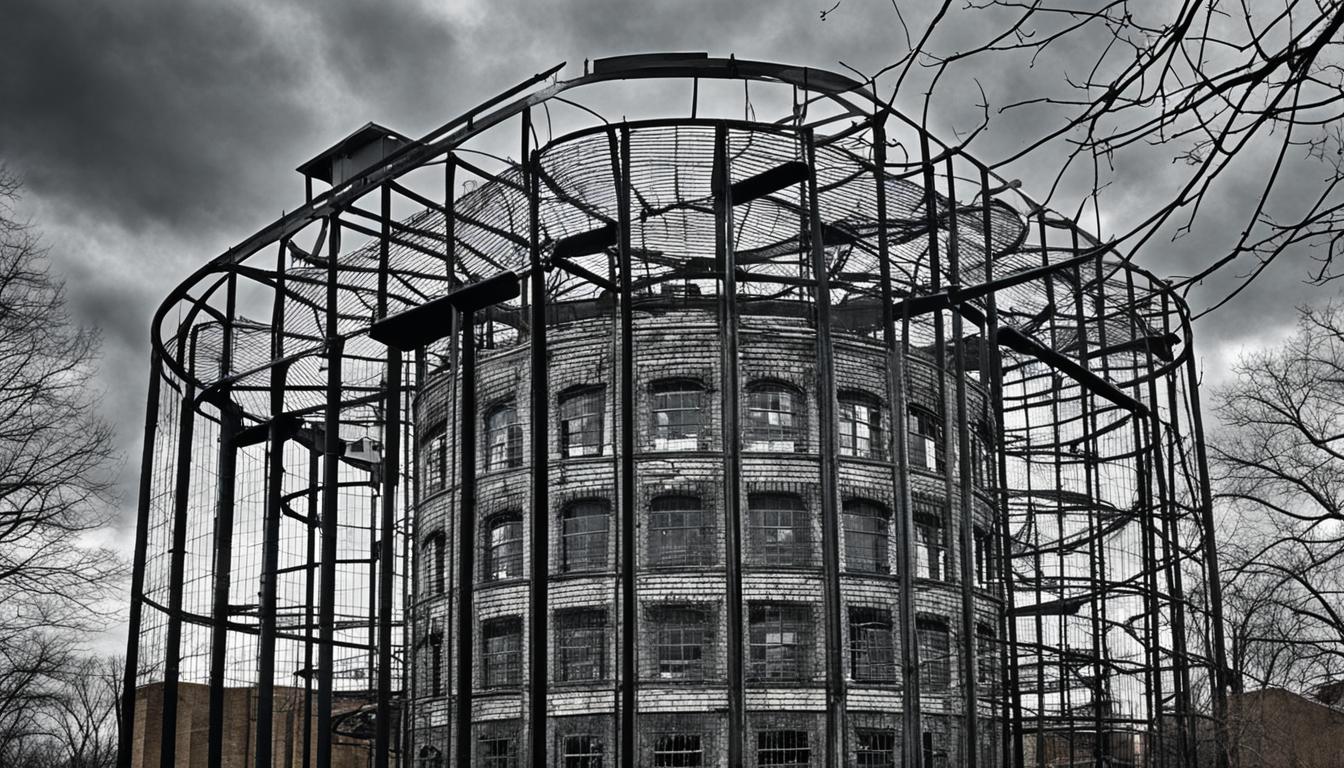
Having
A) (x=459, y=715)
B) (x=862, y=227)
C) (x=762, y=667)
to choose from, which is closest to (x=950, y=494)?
(x=862, y=227)

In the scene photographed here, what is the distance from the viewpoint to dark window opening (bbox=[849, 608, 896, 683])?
2998 centimetres

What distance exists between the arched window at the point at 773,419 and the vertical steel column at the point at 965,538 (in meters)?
5.74

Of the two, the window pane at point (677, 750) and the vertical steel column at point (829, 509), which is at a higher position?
the vertical steel column at point (829, 509)

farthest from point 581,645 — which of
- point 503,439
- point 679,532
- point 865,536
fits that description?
point 865,536

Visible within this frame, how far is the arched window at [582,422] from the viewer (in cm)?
3156

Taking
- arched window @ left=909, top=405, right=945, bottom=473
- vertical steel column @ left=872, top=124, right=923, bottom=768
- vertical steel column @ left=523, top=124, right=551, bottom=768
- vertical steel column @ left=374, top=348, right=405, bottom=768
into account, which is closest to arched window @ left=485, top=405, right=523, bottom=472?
vertical steel column @ left=374, top=348, right=405, bottom=768

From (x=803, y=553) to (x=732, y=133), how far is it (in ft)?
32.8

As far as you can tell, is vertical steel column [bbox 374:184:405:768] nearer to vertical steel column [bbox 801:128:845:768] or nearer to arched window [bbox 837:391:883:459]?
vertical steel column [bbox 801:128:845:768]

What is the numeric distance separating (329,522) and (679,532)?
7913 millimetres

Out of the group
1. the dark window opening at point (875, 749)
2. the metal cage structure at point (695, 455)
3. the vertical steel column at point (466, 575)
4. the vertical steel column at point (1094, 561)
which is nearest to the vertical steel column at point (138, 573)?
the metal cage structure at point (695, 455)

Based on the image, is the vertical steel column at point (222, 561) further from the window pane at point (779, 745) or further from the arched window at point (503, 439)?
the window pane at point (779, 745)

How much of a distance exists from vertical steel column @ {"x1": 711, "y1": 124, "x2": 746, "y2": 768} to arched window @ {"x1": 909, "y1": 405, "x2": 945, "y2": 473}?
9.35 m

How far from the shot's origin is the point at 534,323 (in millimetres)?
22859

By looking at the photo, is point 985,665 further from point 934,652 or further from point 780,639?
point 780,639
